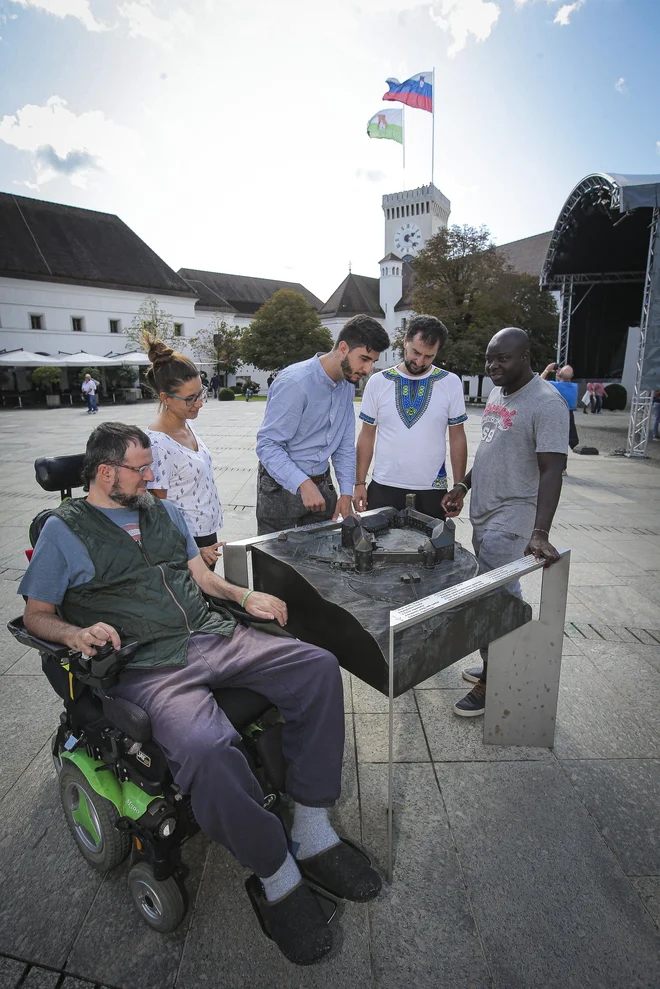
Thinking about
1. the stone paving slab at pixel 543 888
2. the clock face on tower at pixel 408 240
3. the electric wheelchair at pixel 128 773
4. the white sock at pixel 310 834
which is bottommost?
the stone paving slab at pixel 543 888

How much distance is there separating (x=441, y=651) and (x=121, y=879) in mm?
1439

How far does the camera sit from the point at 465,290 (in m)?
33.1

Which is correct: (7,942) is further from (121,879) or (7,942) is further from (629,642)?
(629,642)

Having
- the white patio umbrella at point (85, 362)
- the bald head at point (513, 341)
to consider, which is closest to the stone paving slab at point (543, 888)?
the bald head at point (513, 341)

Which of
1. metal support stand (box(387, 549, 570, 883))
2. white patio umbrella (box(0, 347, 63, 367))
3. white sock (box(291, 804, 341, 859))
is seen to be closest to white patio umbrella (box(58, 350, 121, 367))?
white patio umbrella (box(0, 347, 63, 367))

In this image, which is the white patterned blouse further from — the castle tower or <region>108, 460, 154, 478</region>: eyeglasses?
the castle tower

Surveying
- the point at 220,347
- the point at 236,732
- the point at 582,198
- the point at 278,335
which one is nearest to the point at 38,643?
the point at 236,732

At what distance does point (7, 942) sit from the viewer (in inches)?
70.2

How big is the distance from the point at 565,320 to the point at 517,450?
58.9 feet

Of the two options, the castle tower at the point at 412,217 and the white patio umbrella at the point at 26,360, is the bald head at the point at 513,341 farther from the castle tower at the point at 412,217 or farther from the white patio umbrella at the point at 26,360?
the castle tower at the point at 412,217

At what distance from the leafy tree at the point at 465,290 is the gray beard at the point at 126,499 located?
30.7 meters

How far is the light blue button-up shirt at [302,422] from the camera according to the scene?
3.04 metres

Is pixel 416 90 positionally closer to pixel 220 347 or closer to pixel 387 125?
pixel 387 125

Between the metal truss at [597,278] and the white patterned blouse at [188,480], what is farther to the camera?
the metal truss at [597,278]
